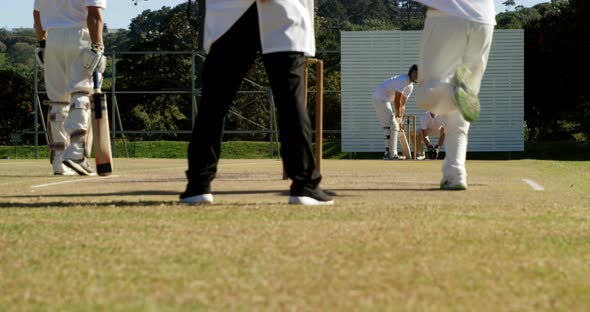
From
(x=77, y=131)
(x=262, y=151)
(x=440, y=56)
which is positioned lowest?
(x=262, y=151)

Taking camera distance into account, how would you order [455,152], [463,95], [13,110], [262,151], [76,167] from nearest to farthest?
[463,95] < [455,152] < [76,167] < [262,151] < [13,110]

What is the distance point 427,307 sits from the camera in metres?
2.67

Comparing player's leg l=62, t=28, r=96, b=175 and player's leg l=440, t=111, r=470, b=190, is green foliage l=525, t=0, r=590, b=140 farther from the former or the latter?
player's leg l=440, t=111, r=470, b=190

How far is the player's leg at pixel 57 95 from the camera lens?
9484mm

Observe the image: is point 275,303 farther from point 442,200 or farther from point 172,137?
point 172,137

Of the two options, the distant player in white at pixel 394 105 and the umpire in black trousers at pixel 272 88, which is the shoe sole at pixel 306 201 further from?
the distant player in white at pixel 394 105

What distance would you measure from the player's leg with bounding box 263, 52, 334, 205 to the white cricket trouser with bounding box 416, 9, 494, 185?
1.80 m

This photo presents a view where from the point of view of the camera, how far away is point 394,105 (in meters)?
18.9

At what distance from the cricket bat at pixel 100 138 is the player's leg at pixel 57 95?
89cm

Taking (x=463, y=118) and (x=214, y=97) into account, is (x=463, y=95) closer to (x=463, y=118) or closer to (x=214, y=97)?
(x=463, y=118)

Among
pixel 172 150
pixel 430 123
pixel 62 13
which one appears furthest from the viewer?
pixel 172 150

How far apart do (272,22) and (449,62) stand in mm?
1972

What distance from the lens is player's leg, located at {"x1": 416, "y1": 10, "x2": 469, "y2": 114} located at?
7109mm

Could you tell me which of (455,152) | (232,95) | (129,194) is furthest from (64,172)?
(232,95)
